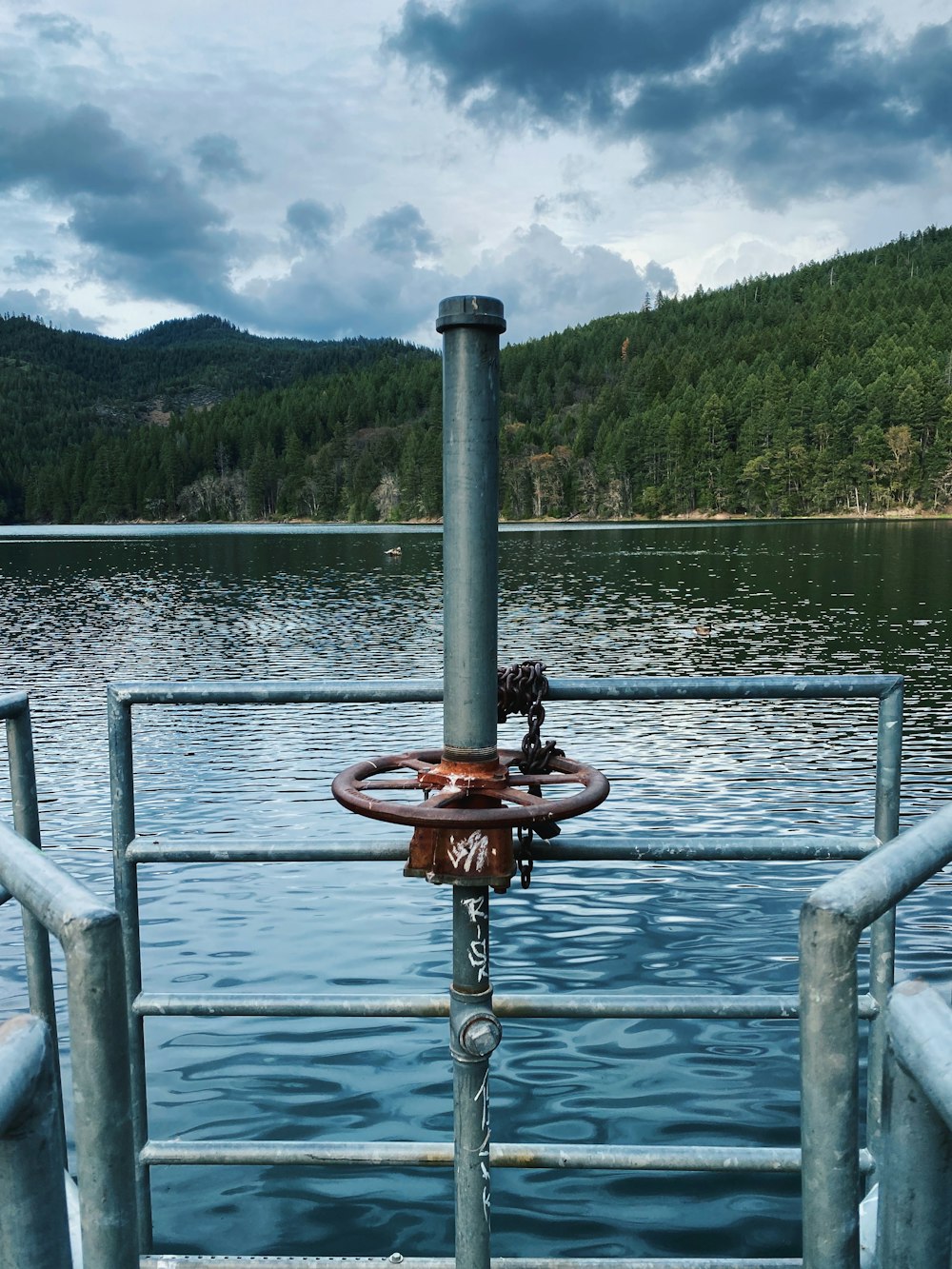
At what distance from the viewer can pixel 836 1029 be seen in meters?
1.47

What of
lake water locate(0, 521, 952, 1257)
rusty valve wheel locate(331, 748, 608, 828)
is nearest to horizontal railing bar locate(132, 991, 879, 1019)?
rusty valve wheel locate(331, 748, 608, 828)

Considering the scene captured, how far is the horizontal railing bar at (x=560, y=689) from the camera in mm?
2975

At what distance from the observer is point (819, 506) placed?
511 ft

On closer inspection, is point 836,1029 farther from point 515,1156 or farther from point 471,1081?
point 515,1156

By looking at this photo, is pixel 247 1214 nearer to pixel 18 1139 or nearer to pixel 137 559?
pixel 18 1139

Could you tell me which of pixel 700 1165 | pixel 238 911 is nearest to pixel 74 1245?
pixel 700 1165

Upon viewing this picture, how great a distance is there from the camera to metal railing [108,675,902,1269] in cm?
296

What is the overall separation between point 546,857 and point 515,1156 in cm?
83

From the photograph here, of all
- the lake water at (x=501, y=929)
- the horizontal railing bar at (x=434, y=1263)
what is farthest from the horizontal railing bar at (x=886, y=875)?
the lake water at (x=501, y=929)

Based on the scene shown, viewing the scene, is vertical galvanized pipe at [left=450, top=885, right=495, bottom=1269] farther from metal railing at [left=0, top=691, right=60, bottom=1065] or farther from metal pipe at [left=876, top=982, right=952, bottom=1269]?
metal pipe at [left=876, top=982, right=952, bottom=1269]

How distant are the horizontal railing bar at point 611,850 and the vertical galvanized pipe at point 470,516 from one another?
14.1 inches

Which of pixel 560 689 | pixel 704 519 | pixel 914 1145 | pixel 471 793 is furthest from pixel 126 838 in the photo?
pixel 704 519

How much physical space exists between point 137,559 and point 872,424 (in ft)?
341

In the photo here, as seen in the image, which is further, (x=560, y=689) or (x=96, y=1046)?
(x=560, y=689)
